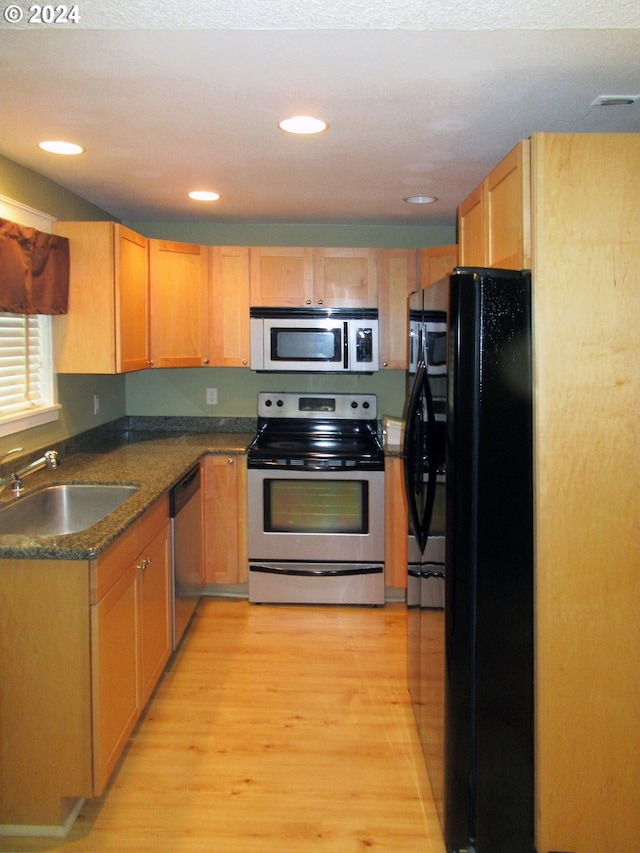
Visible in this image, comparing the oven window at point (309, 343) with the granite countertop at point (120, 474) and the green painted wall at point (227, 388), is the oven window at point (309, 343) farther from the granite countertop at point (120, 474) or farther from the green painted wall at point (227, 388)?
the granite countertop at point (120, 474)

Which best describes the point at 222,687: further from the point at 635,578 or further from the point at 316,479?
the point at 635,578

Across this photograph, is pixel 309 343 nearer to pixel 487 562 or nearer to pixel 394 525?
pixel 394 525

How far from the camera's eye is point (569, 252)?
1.91m

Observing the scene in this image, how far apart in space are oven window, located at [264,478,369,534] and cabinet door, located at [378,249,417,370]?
82 centimetres

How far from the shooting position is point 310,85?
2062mm

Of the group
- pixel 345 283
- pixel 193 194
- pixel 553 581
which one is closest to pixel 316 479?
pixel 345 283

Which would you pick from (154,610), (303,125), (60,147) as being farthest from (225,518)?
(303,125)

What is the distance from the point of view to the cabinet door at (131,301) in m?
3.49

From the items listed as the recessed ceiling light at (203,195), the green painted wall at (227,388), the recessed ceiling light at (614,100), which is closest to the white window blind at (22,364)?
the recessed ceiling light at (203,195)

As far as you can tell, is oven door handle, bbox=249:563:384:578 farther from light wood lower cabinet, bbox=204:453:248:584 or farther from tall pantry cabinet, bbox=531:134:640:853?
tall pantry cabinet, bbox=531:134:640:853

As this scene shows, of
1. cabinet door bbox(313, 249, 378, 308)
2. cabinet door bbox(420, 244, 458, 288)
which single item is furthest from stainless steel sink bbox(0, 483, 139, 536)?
cabinet door bbox(420, 244, 458, 288)

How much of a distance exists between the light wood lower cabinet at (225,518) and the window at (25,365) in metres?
0.96

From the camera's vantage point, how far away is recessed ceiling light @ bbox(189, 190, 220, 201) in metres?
3.51

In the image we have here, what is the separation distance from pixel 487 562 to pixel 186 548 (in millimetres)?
1878
